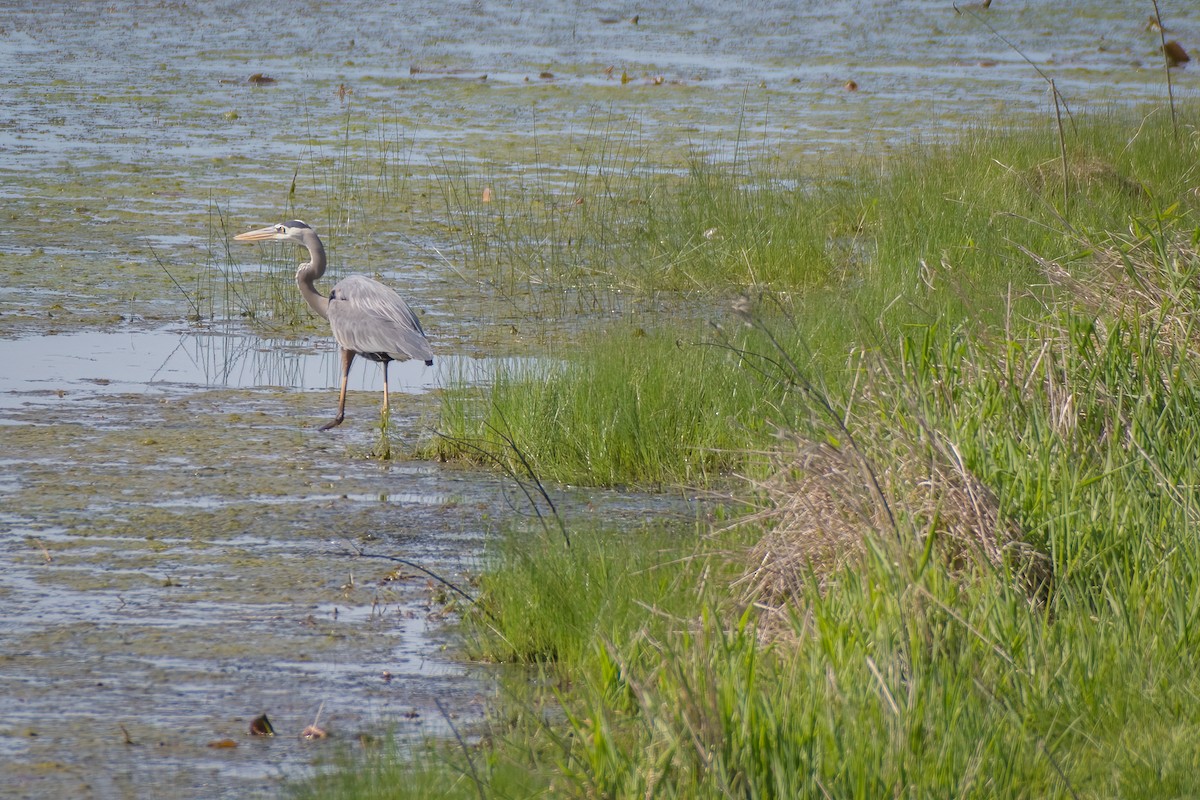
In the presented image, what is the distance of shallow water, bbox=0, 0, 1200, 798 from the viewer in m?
4.17

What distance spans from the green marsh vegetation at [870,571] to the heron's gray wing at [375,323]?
0.57 metres

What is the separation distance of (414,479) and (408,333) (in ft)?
3.79

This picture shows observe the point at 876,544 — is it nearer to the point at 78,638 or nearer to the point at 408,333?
the point at 78,638

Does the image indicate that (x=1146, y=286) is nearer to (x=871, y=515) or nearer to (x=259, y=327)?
(x=871, y=515)

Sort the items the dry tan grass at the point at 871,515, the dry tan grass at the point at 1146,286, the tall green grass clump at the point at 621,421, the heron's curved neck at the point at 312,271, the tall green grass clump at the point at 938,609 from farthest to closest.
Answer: the heron's curved neck at the point at 312,271, the tall green grass clump at the point at 621,421, the dry tan grass at the point at 1146,286, the dry tan grass at the point at 871,515, the tall green grass clump at the point at 938,609

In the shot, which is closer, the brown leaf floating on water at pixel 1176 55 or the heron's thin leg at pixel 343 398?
the heron's thin leg at pixel 343 398

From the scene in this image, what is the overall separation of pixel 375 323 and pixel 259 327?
5.51ft

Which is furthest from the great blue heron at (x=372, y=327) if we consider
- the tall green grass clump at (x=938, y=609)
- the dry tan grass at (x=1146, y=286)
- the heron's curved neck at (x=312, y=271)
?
the dry tan grass at (x=1146, y=286)

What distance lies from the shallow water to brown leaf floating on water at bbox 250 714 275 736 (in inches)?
1.0

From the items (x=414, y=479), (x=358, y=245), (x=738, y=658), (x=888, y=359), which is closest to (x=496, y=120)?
(x=358, y=245)

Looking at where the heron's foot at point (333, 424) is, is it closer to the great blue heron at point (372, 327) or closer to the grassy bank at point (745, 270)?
the great blue heron at point (372, 327)

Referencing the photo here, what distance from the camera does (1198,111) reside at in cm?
1312

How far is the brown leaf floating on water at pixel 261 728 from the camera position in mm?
3844

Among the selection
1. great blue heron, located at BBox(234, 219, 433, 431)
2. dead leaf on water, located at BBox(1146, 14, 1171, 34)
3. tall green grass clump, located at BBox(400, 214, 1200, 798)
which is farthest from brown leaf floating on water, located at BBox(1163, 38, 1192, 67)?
tall green grass clump, located at BBox(400, 214, 1200, 798)
